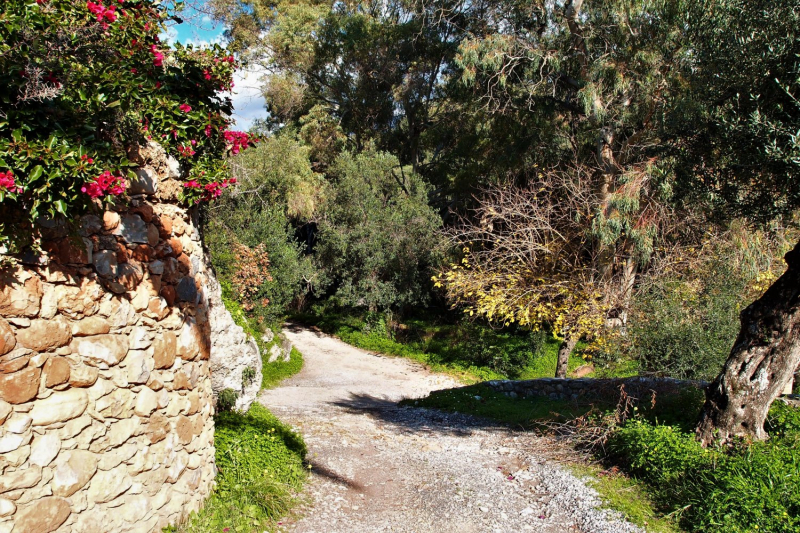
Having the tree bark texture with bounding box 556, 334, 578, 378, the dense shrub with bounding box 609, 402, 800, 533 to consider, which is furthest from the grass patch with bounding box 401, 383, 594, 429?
the tree bark texture with bounding box 556, 334, 578, 378

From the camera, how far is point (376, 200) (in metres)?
20.6

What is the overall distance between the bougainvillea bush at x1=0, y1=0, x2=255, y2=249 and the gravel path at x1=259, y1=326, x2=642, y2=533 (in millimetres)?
3244

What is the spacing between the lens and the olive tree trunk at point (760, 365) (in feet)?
19.7

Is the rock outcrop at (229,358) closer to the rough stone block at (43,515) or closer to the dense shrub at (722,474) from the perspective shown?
the rough stone block at (43,515)

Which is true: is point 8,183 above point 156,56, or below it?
below

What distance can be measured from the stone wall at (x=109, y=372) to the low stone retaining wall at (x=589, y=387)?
6.33m

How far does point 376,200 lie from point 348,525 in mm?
16466

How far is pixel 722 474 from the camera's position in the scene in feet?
17.0

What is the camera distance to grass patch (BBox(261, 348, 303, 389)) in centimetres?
1281

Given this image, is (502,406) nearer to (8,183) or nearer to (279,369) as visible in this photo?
(279,369)

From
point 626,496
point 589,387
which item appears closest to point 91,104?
point 626,496

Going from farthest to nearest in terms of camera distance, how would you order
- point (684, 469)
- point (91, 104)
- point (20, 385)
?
1. point (684, 469)
2. point (91, 104)
3. point (20, 385)

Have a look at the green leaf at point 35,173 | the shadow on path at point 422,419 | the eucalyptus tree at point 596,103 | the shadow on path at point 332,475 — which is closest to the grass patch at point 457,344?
the eucalyptus tree at point 596,103

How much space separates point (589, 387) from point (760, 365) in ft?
16.1
